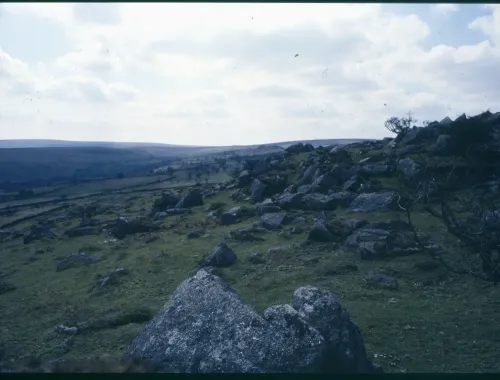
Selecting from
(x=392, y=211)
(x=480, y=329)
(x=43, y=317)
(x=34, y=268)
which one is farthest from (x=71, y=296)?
(x=392, y=211)

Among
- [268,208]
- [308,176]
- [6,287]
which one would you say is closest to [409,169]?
[308,176]

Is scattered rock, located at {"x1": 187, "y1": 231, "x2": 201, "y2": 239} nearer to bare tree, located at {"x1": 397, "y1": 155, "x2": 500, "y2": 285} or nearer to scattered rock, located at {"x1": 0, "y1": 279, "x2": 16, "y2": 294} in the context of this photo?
scattered rock, located at {"x1": 0, "y1": 279, "x2": 16, "y2": 294}

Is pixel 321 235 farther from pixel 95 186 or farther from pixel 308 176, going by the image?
pixel 95 186

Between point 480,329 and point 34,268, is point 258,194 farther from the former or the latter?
point 480,329

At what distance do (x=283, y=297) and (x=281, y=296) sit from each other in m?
0.17

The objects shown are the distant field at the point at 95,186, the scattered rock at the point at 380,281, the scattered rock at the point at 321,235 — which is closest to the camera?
the scattered rock at the point at 380,281

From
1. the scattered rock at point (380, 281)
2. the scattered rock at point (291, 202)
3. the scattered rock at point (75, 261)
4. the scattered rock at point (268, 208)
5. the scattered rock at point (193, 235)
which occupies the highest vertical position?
the scattered rock at point (291, 202)

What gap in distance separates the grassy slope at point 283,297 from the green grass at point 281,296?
3cm

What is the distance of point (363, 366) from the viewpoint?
938 centimetres

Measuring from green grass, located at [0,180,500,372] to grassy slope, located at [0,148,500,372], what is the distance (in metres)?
0.03

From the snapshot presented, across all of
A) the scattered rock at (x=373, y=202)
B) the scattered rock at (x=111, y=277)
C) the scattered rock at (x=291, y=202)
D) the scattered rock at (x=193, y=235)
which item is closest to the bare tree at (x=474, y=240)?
the scattered rock at (x=373, y=202)

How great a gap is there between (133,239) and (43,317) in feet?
47.1

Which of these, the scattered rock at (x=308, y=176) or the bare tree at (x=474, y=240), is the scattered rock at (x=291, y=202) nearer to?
the scattered rock at (x=308, y=176)

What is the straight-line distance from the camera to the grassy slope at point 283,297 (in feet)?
38.0
